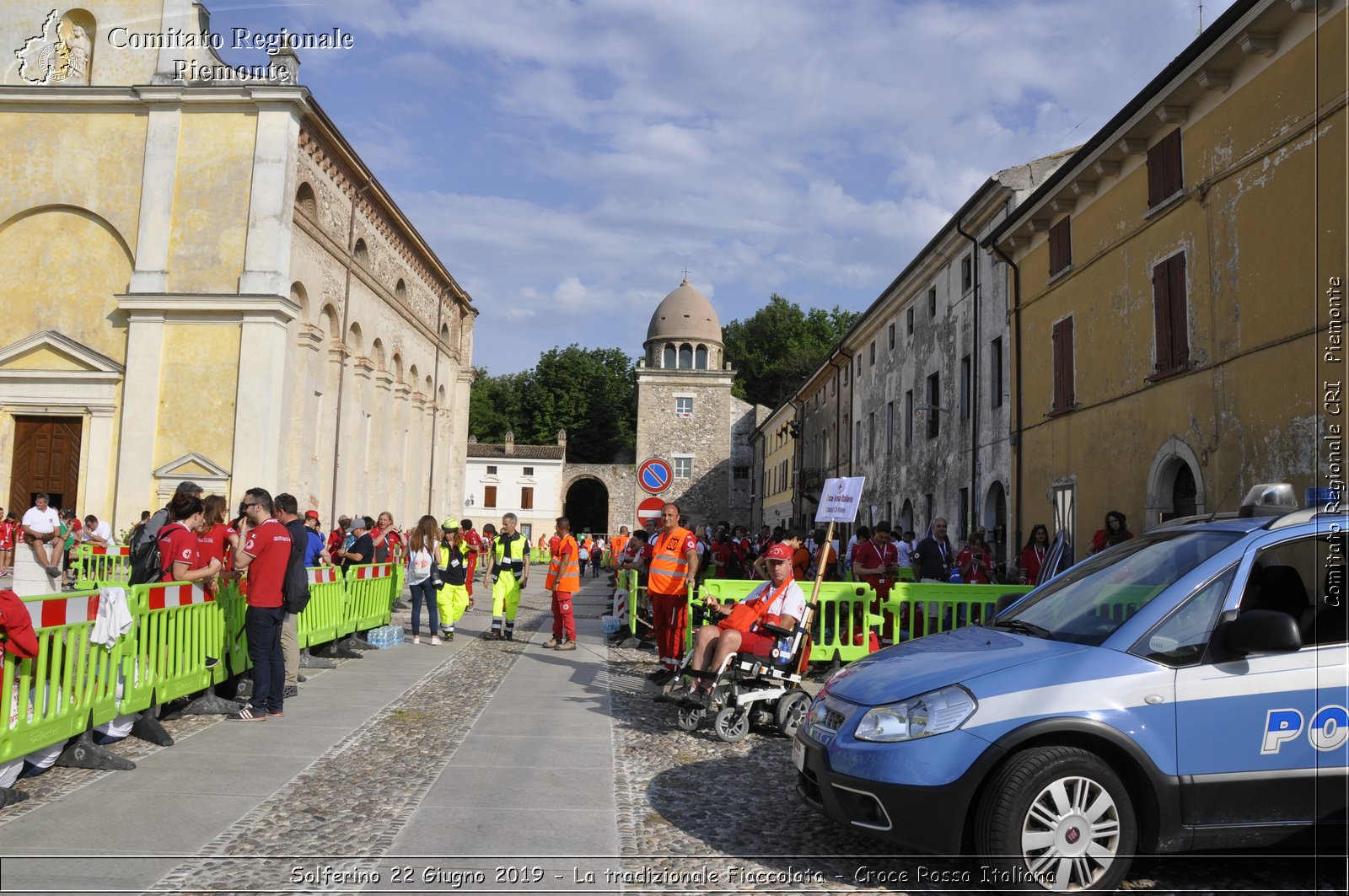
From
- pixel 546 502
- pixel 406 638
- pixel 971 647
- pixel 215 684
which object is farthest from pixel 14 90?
pixel 546 502

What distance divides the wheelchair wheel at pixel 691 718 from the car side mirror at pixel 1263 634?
178 inches

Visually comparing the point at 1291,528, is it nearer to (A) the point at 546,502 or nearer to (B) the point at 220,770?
(B) the point at 220,770

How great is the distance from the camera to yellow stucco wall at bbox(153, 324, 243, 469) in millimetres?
24500

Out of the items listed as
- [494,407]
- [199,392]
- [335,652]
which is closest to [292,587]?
[335,652]

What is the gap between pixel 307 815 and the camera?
17.6 feet

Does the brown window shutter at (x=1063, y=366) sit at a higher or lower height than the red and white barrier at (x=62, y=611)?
higher

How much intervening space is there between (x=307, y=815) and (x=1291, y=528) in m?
5.29

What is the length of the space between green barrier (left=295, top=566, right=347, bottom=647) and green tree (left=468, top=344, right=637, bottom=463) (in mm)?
70174

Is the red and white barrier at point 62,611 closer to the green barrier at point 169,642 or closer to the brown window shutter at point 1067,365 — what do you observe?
the green barrier at point 169,642

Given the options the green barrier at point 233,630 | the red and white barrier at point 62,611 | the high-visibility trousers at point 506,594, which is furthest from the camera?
the high-visibility trousers at point 506,594

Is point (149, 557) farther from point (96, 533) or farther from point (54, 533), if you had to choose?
point (96, 533)

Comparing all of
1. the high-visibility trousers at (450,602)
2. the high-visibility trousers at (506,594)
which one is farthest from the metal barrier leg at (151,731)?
the high-visibility trousers at (506,594)

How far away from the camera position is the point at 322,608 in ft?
38.0

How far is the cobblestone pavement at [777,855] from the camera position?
4.53 meters
